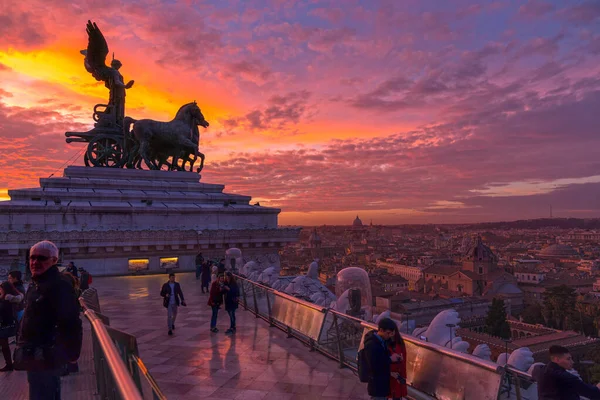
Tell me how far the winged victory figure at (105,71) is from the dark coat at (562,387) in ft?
89.7

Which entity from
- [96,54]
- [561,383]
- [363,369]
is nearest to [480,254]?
[96,54]

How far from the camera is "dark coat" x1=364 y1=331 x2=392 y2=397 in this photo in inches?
164

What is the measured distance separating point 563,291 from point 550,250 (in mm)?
96640

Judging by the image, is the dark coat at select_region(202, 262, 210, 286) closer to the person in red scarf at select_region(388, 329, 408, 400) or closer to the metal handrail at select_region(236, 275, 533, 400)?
the metal handrail at select_region(236, 275, 533, 400)

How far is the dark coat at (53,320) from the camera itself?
11.2ft

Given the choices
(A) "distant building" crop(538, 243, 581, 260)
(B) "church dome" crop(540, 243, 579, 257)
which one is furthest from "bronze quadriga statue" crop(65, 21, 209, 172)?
(B) "church dome" crop(540, 243, 579, 257)

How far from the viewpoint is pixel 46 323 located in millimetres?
3447

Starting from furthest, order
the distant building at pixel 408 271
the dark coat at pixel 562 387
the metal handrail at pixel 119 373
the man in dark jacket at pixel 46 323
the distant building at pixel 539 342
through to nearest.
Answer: the distant building at pixel 408 271 < the distant building at pixel 539 342 < the dark coat at pixel 562 387 < the man in dark jacket at pixel 46 323 < the metal handrail at pixel 119 373

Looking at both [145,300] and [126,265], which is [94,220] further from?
[145,300]

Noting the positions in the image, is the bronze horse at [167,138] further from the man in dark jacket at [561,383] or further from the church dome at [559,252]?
the church dome at [559,252]

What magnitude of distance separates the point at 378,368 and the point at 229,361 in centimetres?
375

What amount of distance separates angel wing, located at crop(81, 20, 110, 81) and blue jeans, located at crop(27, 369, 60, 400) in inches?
1070

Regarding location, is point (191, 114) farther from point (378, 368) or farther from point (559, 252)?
point (559, 252)

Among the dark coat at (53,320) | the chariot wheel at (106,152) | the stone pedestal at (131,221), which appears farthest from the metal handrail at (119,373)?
the chariot wheel at (106,152)
